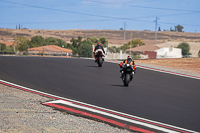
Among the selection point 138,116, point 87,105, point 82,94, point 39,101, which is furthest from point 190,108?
point 39,101

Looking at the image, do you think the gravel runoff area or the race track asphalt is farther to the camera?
the race track asphalt

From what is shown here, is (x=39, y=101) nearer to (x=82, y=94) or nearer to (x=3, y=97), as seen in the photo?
(x=3, y=97)

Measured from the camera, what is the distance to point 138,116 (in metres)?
9.13

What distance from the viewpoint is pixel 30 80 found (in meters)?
16.1

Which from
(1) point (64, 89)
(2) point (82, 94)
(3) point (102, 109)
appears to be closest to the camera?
(3) point (102, 109)

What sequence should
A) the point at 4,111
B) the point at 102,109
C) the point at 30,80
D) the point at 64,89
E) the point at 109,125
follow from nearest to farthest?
the point at 109,125 → the point at 4,111 → the point at 102,109 → the point at 64,89 → the point at 30,80

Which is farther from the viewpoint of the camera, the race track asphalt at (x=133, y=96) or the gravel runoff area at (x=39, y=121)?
the race track asphalt at (x=133, y=96)

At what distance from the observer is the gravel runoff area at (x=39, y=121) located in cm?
726

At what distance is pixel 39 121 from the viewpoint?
799 centimetres

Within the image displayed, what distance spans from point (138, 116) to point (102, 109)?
1.26 metres

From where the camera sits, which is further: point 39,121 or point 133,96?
point 133,96

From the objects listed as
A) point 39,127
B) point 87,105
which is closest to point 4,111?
point 39,127

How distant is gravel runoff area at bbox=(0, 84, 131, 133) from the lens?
7.26 m

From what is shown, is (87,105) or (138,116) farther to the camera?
(87,105)
